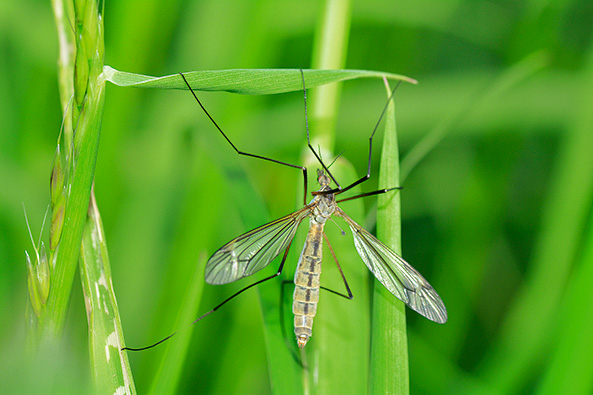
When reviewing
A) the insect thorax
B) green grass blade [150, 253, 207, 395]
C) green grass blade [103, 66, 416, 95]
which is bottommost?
green grass blade [150, 253, 207, 395]

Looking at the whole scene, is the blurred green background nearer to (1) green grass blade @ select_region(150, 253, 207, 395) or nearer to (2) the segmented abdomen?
(2) the segmented abdomen

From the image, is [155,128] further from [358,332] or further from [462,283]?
[462,283]

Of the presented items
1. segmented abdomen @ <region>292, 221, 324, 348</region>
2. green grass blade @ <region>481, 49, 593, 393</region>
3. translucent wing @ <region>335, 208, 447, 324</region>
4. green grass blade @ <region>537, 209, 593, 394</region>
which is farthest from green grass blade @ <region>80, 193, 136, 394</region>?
green grass blade @ <region>481, 49, 593, 393</region>

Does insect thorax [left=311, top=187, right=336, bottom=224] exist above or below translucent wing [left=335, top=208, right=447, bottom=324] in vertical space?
above

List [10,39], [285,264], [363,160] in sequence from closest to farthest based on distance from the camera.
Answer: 1. [285,264]
2. [10,39]
3. [363,160]

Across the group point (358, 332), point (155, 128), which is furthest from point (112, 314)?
point (155, 128)

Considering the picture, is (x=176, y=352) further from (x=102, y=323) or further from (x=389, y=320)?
(x=389, y=320)

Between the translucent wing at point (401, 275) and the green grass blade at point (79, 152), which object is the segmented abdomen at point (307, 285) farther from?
the green grass blade at point (79, 152)

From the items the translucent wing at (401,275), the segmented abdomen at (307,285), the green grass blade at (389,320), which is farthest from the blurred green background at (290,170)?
the green grass blade at (389,320)
